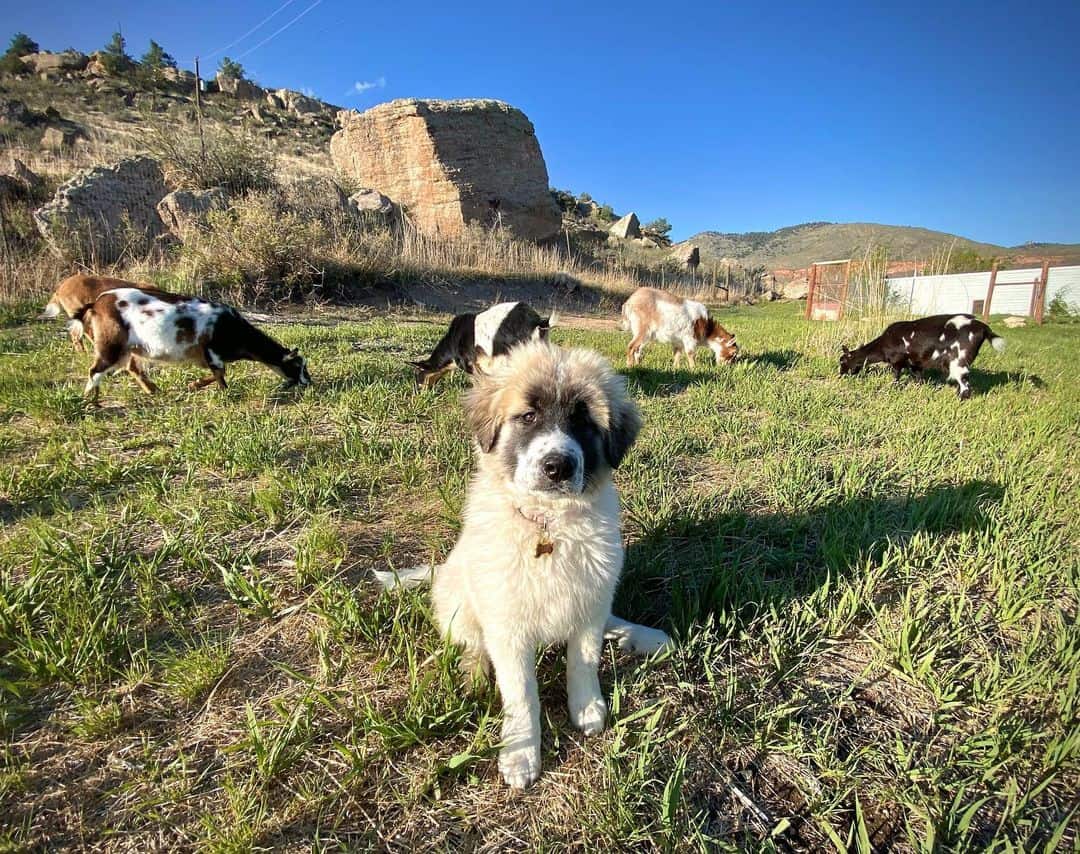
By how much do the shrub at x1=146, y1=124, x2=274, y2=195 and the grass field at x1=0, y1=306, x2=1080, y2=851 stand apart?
13.7m

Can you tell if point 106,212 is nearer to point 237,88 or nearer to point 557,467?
point 557,467

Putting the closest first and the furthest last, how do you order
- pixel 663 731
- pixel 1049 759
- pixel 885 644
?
pixel 1049 759
pixel 663 731
pixel 885 644

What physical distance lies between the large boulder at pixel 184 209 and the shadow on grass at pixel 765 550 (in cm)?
1498

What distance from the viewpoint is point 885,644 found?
7.41ft

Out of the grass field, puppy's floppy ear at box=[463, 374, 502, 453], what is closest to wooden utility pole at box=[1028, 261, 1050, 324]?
the grass field

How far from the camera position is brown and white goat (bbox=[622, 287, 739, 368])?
927 centimetres

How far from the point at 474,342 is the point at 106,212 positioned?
12.9m

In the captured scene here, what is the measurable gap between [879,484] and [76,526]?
5444 millimetres

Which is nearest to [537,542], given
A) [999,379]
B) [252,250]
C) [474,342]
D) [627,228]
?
[474,342]

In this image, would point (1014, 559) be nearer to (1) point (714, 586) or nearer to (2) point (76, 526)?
(1) point (714, 586)

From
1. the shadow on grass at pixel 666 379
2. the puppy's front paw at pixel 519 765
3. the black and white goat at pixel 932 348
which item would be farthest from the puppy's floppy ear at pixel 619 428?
the black and white goat at pixel 932 348

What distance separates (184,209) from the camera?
13320 millimetres

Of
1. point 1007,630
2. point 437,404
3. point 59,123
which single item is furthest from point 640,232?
point 1007,630

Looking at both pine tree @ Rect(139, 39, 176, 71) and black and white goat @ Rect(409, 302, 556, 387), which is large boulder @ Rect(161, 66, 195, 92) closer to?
pine tree @ Rect(139, 39, 176, 71)
